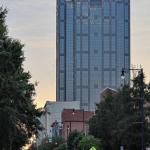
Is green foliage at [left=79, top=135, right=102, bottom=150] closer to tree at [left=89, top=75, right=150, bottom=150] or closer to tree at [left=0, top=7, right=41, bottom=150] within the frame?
tree at [left=89, top=75, right=150, bottom=150]

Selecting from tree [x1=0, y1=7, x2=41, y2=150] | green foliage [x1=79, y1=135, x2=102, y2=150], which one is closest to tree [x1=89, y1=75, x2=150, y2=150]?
green foliage [x1=79, y1=135, x2=102, y2=150]

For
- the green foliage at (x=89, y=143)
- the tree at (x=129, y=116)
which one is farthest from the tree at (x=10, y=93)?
the green foliage at (x=89, y=143)

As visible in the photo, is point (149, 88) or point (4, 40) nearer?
point (4, 40)

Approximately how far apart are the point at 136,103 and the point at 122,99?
305 cm

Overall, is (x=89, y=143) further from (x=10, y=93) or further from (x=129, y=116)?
(x=10, y=93)

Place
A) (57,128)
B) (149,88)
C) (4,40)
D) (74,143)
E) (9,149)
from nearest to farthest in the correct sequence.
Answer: (4,40) → (9,149) → (149,88) → (74,143) → (57,128)

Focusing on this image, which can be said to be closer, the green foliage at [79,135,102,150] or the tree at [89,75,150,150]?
the tree at [89,75,150,150]

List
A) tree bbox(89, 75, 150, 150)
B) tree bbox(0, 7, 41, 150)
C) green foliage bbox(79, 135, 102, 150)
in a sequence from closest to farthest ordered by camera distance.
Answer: tree bbox(0, 7, 41, 150) < tree bbox(89, 75, 150, 150) < green foliage bbox(79, 135, 102, 150)

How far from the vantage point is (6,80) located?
35.0 m

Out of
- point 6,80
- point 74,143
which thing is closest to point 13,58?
point 6,80

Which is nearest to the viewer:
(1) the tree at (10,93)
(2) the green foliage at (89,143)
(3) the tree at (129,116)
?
(1) the tree at (10,93)

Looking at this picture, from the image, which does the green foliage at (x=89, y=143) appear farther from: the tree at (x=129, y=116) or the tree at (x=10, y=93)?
the tree at (x=10, y=93)

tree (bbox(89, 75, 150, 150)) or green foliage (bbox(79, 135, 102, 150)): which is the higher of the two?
tree (bbox(89, 75, 150, 150))

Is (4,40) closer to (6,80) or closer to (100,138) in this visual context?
(6,80)
